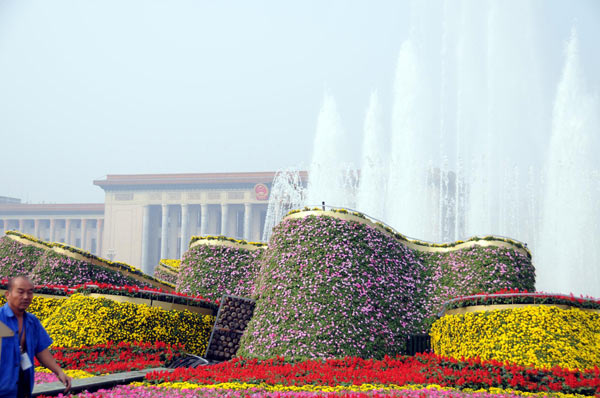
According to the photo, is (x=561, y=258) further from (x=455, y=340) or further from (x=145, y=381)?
(x=145, y=381)

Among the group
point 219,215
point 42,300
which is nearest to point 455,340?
point 42,300

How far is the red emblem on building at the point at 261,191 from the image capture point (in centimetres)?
7325

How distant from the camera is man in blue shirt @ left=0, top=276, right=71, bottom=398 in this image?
4.76 metres

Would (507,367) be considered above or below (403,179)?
below

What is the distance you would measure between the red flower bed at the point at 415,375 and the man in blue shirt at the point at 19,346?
4673mm

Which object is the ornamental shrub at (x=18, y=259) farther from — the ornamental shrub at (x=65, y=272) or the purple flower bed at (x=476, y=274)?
the purple flower bed at (x=476, y=274)

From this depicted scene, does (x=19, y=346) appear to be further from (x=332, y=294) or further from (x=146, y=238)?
(x=146, y=238)

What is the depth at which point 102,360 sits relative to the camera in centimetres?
1173

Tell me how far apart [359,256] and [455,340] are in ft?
9.93

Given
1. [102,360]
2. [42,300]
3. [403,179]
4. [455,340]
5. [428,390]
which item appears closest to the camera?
[428,390]

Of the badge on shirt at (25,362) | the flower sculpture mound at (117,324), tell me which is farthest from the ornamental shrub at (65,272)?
the badge on shirt at (25,362)

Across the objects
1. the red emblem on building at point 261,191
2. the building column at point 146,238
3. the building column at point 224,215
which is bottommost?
the building column at point 146,238

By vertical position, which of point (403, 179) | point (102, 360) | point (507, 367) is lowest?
point (102, 360)

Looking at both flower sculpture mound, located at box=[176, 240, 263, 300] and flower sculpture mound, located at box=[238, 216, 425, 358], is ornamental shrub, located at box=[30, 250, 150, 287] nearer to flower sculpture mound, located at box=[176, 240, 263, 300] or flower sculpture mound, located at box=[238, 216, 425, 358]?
flower sculpture mound, located at box=[176, 240, 263, 300]
